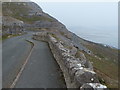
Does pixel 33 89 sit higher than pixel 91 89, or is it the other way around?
pixel 91 89

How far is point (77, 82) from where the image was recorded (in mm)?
12047

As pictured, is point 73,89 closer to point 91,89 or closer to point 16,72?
point 91,89

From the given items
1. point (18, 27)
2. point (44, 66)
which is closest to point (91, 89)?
point (44, 66)

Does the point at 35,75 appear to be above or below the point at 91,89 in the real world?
below

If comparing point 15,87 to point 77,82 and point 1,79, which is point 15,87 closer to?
point 1,79

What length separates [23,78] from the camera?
16.8 m

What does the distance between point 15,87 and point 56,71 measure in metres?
4.88

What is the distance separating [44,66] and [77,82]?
9.48 m

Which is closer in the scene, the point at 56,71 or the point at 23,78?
the point at 23,78

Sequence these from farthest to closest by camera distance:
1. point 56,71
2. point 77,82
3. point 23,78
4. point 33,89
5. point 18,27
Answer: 1. point 18,27
2. point 56,71
3. point 23,78
4. point 33,89
5. point 77,82

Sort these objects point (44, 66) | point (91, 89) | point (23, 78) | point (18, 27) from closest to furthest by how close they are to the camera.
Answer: point (91, 89) → point (23, 78) → point (44, 66) → point (18, 27)

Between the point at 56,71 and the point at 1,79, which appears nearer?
the point at 1,79

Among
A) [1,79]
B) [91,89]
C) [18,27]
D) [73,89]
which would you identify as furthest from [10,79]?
[18,27]

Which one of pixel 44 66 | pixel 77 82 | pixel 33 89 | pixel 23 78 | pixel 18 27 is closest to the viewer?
pixel 77 82
